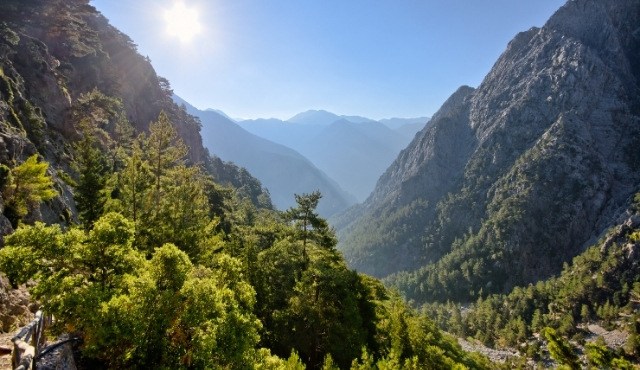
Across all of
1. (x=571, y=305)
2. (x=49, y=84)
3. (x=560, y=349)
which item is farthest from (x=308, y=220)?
(x=571, y=305)

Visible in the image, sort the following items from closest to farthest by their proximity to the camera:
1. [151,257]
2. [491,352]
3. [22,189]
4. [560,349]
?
1. [560,349]
2. [22,189]
3. [151,257]
4. [491,352]

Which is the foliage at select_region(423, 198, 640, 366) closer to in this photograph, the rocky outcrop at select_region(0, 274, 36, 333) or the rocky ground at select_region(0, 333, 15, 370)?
the rocky outcrop at select_region(0, 274, 36, 333)

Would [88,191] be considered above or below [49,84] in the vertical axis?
below

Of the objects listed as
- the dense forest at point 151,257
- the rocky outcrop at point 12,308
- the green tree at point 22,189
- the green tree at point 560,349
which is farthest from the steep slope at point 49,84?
the green tree at point 560,349

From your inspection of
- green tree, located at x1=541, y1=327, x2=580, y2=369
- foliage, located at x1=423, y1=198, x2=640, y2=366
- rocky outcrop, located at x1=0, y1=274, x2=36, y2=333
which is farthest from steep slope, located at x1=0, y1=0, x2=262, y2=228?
foliage, located at x1=423, y1=198, x2=640, y2=366

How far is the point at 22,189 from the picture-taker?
1098 inches

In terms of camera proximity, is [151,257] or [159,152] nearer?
[151,257]

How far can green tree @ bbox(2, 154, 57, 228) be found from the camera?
26745mm

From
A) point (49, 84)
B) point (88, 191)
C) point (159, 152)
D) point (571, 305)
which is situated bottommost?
point (571, 305)

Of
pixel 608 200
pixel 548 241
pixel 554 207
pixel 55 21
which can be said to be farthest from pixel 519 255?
pixel 55 21

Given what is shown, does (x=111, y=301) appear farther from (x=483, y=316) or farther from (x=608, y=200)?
(x=608, y=200)

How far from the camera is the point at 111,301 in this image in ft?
45.1

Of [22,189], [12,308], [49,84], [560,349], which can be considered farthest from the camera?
[49,84]

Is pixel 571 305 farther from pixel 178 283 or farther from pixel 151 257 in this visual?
pixel 178 283
